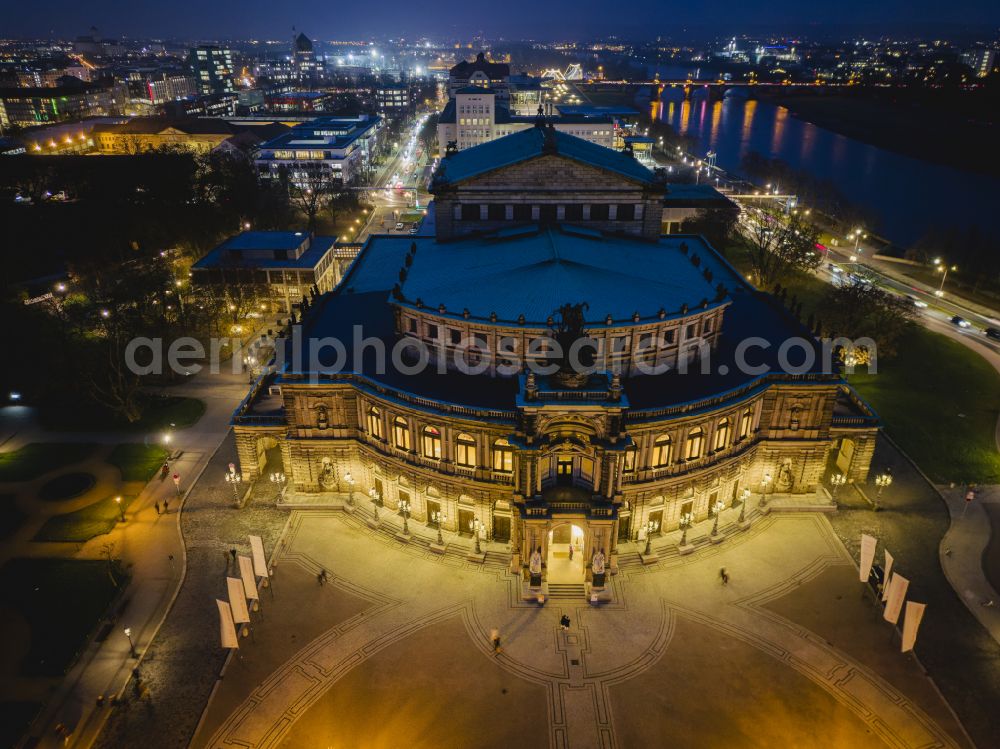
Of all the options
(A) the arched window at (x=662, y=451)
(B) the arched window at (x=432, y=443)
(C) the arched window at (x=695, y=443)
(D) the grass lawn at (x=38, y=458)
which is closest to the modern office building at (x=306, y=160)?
(D) the grass lawn at (x=38, y=458)

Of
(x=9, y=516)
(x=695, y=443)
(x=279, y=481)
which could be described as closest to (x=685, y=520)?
(x=695, y=443)

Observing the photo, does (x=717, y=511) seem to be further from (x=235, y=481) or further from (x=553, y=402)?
(x=235, y=481)

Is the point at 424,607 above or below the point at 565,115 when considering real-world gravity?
below

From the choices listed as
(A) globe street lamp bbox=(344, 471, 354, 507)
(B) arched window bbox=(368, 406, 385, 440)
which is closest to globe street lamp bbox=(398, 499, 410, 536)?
(A) globe street lamp bbox=(344, 471, 354, 507)

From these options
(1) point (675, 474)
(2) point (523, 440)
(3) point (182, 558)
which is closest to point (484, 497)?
(2) point (523, 440)

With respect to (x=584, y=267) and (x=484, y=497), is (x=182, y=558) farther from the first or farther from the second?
(x=584, y=267)

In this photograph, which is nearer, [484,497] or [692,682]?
[692,682]

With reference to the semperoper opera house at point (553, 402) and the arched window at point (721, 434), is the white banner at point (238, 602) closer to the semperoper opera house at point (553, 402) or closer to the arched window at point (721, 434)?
the semperoper opera house at point (553, 402)
